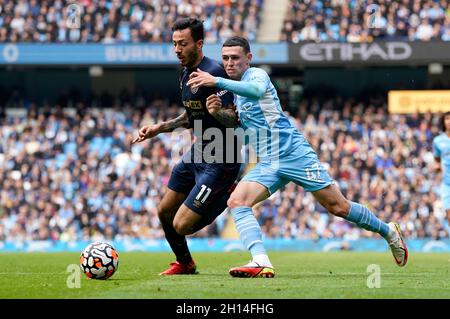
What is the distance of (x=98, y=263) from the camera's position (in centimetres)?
1011

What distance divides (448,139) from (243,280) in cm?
762

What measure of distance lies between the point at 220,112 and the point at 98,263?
2068mm

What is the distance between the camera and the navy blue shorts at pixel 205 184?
415 inches

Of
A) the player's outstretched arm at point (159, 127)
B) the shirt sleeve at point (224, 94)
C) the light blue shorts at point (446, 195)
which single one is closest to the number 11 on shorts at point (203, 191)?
the player's outstretched arm at point (159, 127)

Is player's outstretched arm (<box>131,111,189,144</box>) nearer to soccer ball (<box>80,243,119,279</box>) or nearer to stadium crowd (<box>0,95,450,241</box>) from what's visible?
soccer ball (<box>80,243,119,279</box>)

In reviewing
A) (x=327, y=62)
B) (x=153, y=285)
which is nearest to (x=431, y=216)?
(x=327, y=62)

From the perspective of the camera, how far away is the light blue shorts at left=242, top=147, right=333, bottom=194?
10.0 metres

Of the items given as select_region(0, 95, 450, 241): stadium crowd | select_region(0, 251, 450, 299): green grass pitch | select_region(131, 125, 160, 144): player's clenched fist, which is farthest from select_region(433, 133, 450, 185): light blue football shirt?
select_region(0, 95, 450, 241): stadium crowd

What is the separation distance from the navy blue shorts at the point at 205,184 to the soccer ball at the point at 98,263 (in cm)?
107

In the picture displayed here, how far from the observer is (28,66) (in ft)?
101

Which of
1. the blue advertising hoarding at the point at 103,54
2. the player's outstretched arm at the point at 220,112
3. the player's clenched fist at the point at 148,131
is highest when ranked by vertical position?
the blue advertising hoarding at the point at 103,54

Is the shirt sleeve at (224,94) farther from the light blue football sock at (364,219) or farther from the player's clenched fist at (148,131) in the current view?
the light blue football sock at (364,219)
